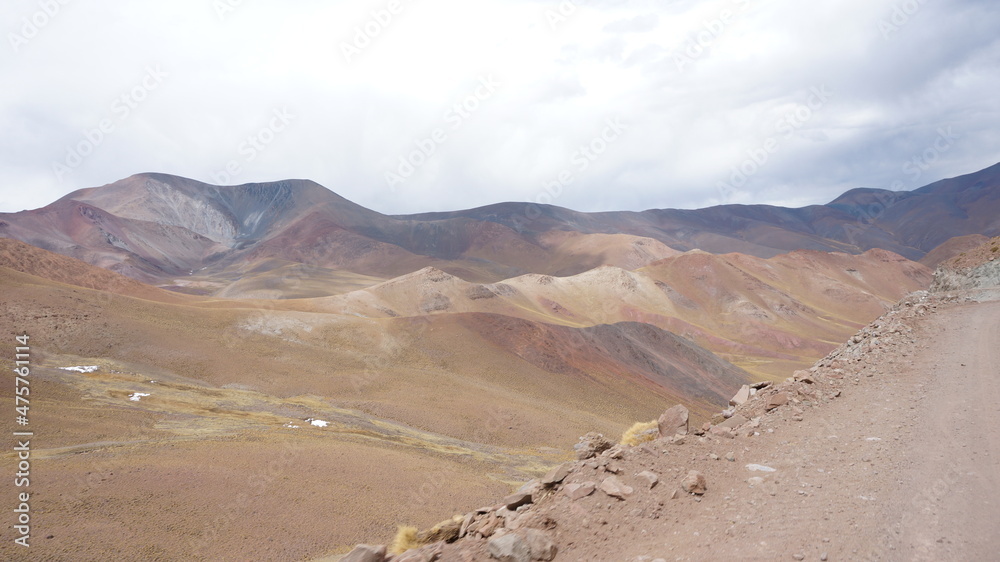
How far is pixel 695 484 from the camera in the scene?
26.3 ft

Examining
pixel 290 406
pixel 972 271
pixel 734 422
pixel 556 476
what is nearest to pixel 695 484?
pixel 556 476

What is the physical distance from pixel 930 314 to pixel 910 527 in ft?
40.9

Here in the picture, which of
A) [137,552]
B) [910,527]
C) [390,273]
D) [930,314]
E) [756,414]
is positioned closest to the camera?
[910,527]

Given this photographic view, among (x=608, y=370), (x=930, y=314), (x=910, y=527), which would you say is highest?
(x=930, y=314)

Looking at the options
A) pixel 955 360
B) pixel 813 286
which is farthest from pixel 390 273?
pixel 955 360

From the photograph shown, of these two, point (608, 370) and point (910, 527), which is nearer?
point (910, 527)

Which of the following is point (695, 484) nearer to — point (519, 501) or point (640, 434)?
point (519, 501)

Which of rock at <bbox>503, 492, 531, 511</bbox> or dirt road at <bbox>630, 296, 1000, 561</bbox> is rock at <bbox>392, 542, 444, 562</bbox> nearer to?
rock at <bbox>503, 492, 531, 511</bbox>

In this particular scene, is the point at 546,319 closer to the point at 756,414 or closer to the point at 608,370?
the point at 608,370

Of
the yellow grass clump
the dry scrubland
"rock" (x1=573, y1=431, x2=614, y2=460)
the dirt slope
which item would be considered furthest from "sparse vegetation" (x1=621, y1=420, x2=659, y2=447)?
the dry scrubland

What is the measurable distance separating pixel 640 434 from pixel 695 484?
436 centimetres

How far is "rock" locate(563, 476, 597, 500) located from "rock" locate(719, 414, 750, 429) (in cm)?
363

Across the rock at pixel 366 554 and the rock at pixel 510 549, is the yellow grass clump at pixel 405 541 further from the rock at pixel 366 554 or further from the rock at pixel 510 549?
the rock at pixel 510 549

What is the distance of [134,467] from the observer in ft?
60.6
